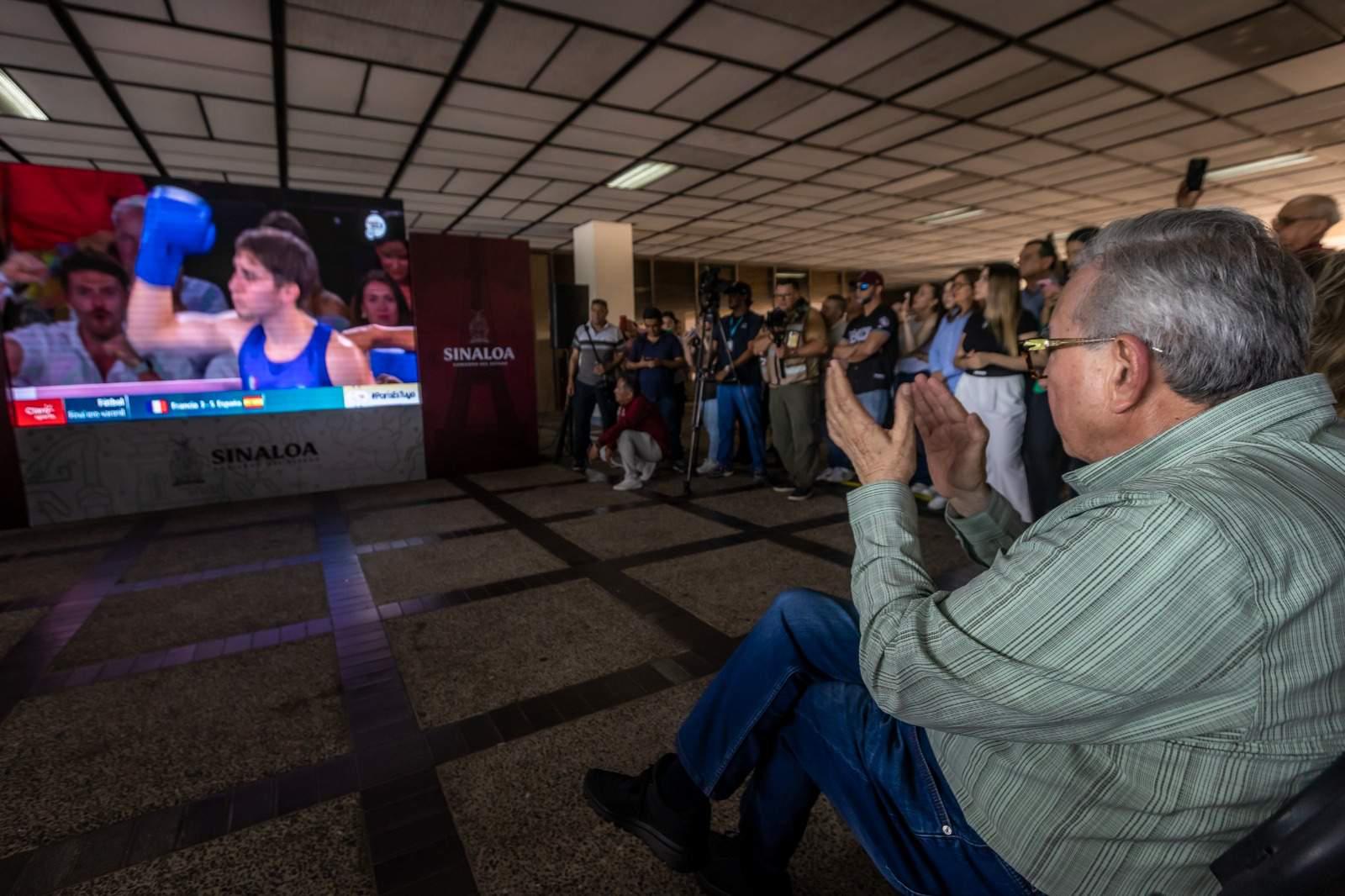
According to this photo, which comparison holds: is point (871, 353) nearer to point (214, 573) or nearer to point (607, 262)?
point (214, 573)

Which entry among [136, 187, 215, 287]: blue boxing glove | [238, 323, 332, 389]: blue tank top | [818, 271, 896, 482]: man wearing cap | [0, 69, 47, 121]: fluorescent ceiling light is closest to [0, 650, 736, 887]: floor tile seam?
[818, 271, 896, 482]: man wearing cap

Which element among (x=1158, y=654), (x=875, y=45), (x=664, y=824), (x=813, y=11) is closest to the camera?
(x=1158, y=654)

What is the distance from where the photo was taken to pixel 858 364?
15.9 feet

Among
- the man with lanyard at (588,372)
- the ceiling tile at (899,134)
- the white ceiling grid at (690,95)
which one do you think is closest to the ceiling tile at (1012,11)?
the white ceiling grid at (690,95)

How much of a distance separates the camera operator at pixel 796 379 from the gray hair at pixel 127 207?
188 inches

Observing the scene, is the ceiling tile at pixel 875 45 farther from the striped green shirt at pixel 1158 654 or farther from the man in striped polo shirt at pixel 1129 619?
the striped green shirt at pixel 1158 654

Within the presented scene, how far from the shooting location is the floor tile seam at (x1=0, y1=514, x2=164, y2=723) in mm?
2318

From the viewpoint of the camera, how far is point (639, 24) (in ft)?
13.4

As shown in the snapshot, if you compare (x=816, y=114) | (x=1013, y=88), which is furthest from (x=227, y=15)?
(x=1013, y=88)

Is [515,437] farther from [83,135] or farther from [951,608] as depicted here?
[951,608]

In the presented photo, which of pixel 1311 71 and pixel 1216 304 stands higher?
pixel 1311 71

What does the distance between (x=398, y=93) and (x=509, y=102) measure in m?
0.86

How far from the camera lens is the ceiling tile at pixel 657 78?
4.55 m

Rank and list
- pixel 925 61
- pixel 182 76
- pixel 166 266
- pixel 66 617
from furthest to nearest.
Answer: pixel 166 266
pixel 925 61
pixel 182 76
pixel 66 617
